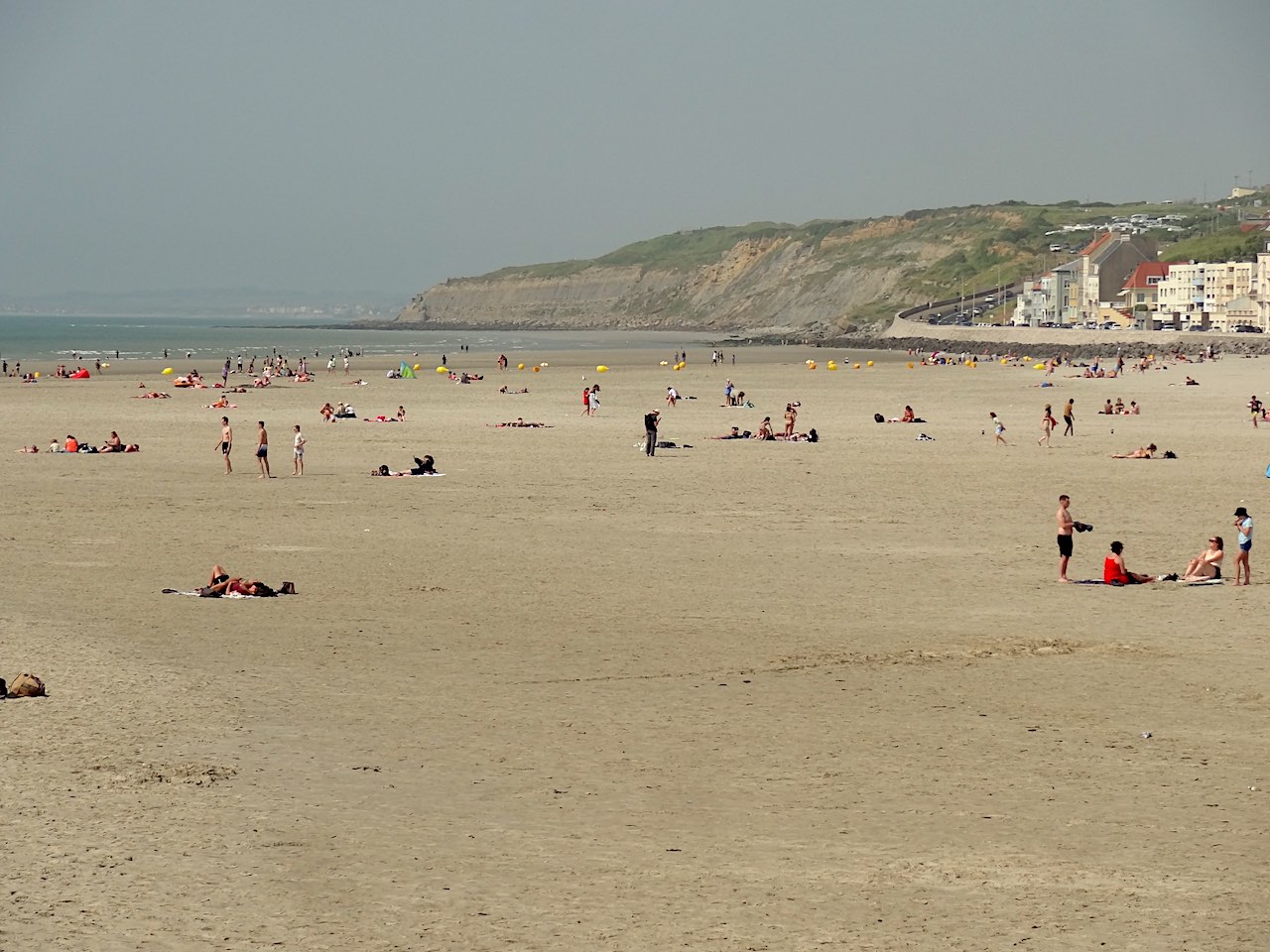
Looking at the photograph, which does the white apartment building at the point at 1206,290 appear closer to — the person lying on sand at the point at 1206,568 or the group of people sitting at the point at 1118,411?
the group of people sitting at the point at 1118,411

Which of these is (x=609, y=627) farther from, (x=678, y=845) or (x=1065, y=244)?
(x=1065, y=244)

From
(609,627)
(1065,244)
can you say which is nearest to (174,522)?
(609,627)

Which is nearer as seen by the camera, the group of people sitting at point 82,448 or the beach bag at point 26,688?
the beach bag at point 26,688

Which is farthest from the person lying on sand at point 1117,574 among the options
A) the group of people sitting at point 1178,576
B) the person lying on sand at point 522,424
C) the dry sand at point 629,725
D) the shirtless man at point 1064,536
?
the person lying on sand at point 522,424

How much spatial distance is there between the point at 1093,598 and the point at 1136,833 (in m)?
8.30

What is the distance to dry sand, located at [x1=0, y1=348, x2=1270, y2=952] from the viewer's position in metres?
8.19

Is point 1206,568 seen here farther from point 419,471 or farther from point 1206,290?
point 1206,290

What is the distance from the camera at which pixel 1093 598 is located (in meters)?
17.3

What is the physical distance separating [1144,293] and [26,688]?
443ft

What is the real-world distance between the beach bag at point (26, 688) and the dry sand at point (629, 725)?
245 mm

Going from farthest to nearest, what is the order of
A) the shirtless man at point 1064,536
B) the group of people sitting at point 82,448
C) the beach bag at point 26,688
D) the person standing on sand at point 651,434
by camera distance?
the group of people sitting at point 82,448 → the person standing on sand at point 651,434 → the shirtless man at point 1064,536 → the beach bag at point 26,688

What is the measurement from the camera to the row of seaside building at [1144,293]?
115750mm

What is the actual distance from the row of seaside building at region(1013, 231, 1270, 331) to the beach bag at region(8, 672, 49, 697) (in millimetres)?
107915

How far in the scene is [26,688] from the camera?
12297 millimetres
